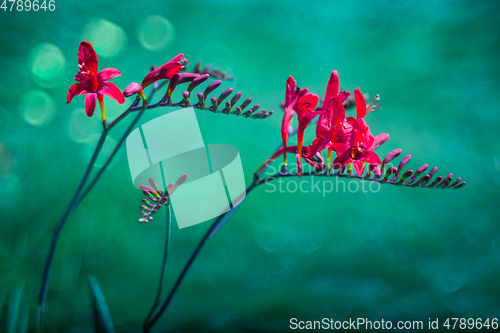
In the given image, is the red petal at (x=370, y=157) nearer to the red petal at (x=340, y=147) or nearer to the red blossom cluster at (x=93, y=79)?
the red petal at (x=340, y=147)

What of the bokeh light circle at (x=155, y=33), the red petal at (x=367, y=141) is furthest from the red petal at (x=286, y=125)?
the bokeh light circle at (x=155, y=33)

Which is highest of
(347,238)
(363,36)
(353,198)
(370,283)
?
(363,36)

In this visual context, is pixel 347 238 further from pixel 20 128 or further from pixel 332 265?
pixel 20 128

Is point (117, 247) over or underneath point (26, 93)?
underneath

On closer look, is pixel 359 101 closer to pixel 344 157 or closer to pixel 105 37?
pixel 344 157

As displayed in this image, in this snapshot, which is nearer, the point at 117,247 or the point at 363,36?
the point at 117,247

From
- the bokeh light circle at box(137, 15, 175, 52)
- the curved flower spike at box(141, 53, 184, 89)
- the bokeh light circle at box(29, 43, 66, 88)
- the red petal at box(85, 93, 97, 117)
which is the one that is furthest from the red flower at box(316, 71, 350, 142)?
the bokeh light circle at box(29, 43, 66, 88)

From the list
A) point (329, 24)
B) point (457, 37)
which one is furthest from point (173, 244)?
point (457, 37)
